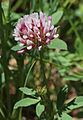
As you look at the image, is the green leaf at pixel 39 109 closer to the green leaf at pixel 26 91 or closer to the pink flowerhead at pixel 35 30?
the green leaf at pixel 26 91

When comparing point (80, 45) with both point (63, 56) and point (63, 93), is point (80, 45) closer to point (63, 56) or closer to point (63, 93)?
point (63, 56)

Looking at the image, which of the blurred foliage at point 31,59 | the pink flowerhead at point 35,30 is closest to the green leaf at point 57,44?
the pink flowerhead at point 35,30

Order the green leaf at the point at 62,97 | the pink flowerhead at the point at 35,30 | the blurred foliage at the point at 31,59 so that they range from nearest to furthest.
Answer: the pink flowerhead at the point at 35,30
the green leaf at the point at 62,97
the blurred foliage at the point at 31,59

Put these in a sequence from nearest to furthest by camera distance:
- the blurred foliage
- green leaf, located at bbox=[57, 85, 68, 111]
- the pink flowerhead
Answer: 1. the pink flowerhead
2. green leaf, located at bbox=[57, 85, 68, 111]
3. the blurred foliage

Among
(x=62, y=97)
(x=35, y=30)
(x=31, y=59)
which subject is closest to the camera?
(x=35, y=30)

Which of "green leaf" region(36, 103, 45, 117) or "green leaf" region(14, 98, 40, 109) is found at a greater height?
"green leaf" region(14, 98, 40, 109)

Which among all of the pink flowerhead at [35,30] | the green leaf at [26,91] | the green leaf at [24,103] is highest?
the pink flowerhead at [35,30]

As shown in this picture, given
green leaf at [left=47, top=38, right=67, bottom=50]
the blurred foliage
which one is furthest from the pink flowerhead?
the blurred foliage

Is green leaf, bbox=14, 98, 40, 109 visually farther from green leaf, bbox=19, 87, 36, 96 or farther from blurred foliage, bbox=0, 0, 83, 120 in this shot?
blurred foliage, bbox=0, 0, 83, 120

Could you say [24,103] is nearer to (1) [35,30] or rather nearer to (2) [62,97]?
(2) [62,97]

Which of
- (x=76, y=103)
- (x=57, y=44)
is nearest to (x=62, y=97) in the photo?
(x=76, y=103)

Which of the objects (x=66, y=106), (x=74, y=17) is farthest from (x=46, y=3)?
(x=66, y=106)
